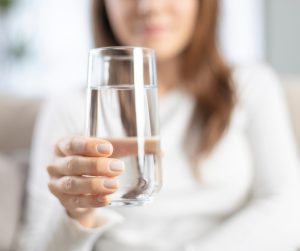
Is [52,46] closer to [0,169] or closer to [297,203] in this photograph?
[0,169]

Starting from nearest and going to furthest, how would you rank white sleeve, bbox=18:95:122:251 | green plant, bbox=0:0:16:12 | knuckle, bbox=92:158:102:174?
knuckle, bbox=92:158:102:174 → white sleeve, bbox=18:95:122:251 → green plant, bbox=0:0:16:12

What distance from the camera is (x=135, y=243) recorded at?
1.23 meters

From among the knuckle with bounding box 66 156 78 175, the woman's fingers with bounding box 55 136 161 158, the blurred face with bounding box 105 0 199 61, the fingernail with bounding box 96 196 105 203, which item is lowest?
the fingernail with bounding box 96 196 105 203

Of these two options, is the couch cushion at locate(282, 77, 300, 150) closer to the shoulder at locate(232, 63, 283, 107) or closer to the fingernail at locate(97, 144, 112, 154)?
the shoulder at locate(232, 63, 283, 107)

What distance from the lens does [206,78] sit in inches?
57.0

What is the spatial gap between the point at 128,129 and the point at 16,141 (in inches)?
39.5

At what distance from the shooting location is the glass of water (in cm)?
69

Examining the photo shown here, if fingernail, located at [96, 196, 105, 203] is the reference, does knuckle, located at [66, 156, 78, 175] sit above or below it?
above

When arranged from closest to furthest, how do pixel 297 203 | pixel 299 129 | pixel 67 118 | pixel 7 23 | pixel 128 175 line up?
pixel 128 175, pixel 297 203, pixel 67 118, pixel 299 129, pixel 7 23

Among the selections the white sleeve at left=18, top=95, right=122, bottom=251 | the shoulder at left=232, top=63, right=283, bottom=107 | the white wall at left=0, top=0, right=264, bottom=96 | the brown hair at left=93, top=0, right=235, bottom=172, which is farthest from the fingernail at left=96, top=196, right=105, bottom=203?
the white wall at left=0, top=0, right=264, bottom=96

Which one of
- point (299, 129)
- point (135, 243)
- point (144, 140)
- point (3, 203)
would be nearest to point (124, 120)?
point (144, 140)

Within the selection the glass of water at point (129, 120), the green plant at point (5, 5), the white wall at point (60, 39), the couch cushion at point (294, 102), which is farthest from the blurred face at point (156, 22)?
the white wall at point (60, 39)

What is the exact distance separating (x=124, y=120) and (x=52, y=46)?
382 cm

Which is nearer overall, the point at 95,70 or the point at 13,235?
the point at 95,70
